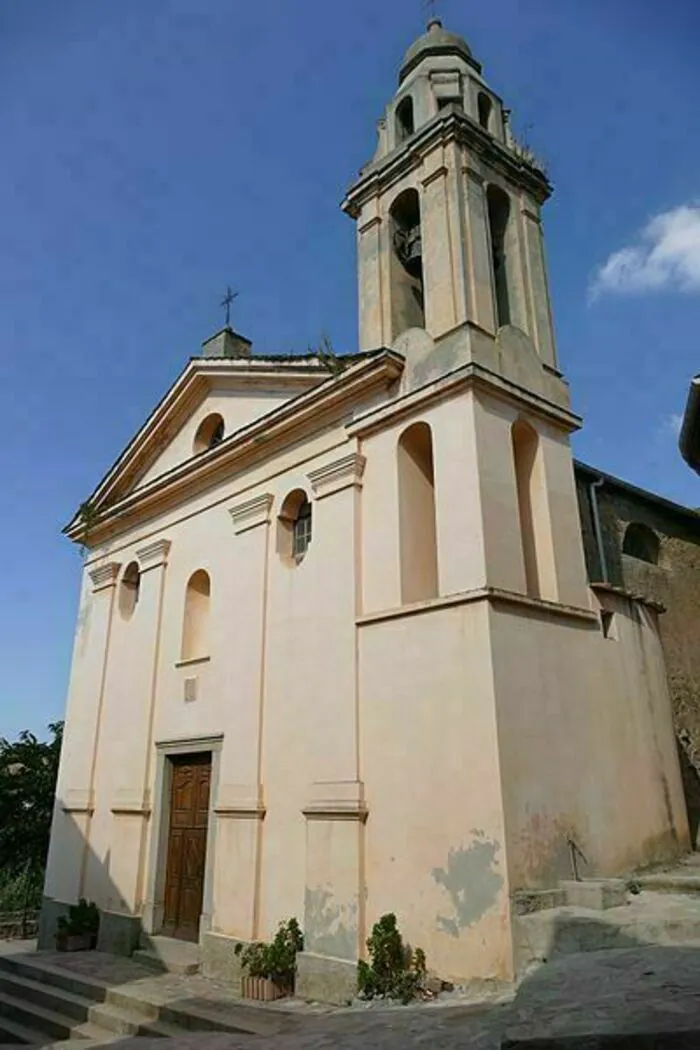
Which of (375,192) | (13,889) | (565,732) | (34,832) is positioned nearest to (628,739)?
(565,732)

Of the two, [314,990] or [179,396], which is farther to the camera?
[179,396]

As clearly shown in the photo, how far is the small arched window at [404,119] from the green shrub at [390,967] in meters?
11.2

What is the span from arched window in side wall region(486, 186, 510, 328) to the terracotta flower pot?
8.92 metres

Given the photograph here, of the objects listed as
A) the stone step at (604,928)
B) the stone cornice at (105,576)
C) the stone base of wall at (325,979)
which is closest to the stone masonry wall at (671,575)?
the stone step at (604,928)

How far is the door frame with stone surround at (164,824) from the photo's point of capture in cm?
1062

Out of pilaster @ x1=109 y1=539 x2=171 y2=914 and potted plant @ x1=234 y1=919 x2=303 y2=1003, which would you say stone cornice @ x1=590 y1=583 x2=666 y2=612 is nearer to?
potted plant @ x1=234 y1=919 x2=303 y2=1003

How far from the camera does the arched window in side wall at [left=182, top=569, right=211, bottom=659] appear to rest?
495 inches

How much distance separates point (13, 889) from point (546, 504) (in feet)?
63.6

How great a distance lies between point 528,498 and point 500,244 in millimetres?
4348

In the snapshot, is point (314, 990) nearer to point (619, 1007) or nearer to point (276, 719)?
point (276, 719)

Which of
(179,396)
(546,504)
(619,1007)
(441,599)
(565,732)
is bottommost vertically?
(619,1007)

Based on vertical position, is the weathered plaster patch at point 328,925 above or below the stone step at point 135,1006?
above

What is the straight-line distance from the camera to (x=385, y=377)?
9.99 metres

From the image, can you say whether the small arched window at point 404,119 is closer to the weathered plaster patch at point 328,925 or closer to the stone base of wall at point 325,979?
the weathered plaster patch at point 328,925
